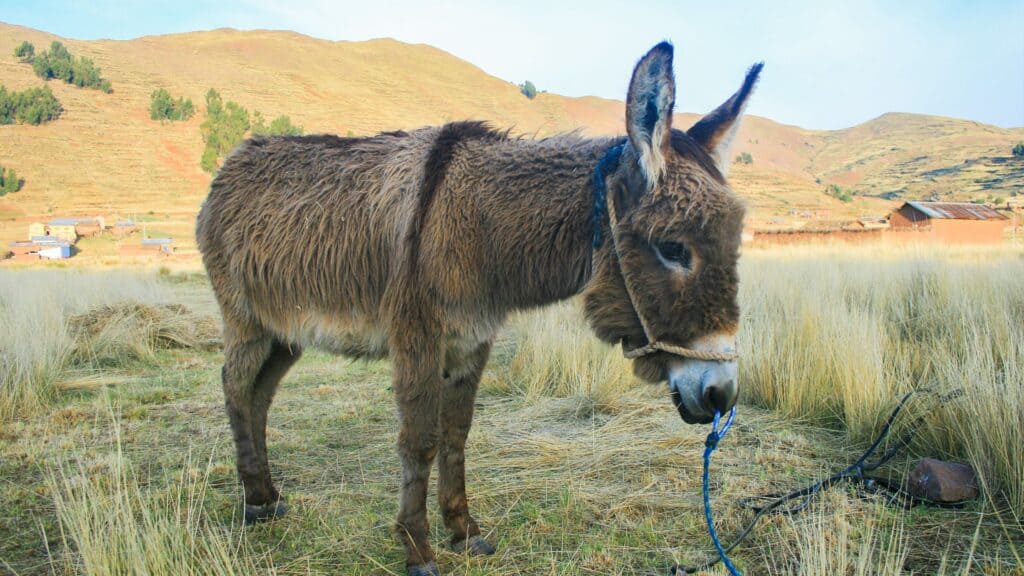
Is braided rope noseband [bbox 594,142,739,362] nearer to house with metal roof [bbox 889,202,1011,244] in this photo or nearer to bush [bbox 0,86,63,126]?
house with metal roof [bbox 889,202,1011,244]

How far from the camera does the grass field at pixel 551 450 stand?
2.92 m

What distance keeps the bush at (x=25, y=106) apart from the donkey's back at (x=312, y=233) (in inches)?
3091

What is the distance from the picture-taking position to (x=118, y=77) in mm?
81688

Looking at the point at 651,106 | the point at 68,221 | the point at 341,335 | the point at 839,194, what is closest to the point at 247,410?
the point at 341,335

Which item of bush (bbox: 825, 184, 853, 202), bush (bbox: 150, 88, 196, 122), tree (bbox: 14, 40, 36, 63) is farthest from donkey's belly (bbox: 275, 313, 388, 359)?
tree (bbox: 14, 40, 36, 63)

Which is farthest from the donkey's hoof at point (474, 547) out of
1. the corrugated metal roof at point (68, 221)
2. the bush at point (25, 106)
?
the bush at point (25, 106)

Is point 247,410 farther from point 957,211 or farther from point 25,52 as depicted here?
point 25,52

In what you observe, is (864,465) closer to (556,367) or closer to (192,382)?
(556,367)

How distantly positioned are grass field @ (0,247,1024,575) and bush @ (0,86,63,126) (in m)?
72.6

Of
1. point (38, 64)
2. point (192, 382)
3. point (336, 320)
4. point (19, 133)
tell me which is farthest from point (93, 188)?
point (336, 320)

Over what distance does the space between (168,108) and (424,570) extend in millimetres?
83934

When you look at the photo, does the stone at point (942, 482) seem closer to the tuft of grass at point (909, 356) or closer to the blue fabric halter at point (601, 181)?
the tuft of grass at point (909, 356)

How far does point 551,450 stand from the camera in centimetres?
460

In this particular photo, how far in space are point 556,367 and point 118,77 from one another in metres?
97.9
